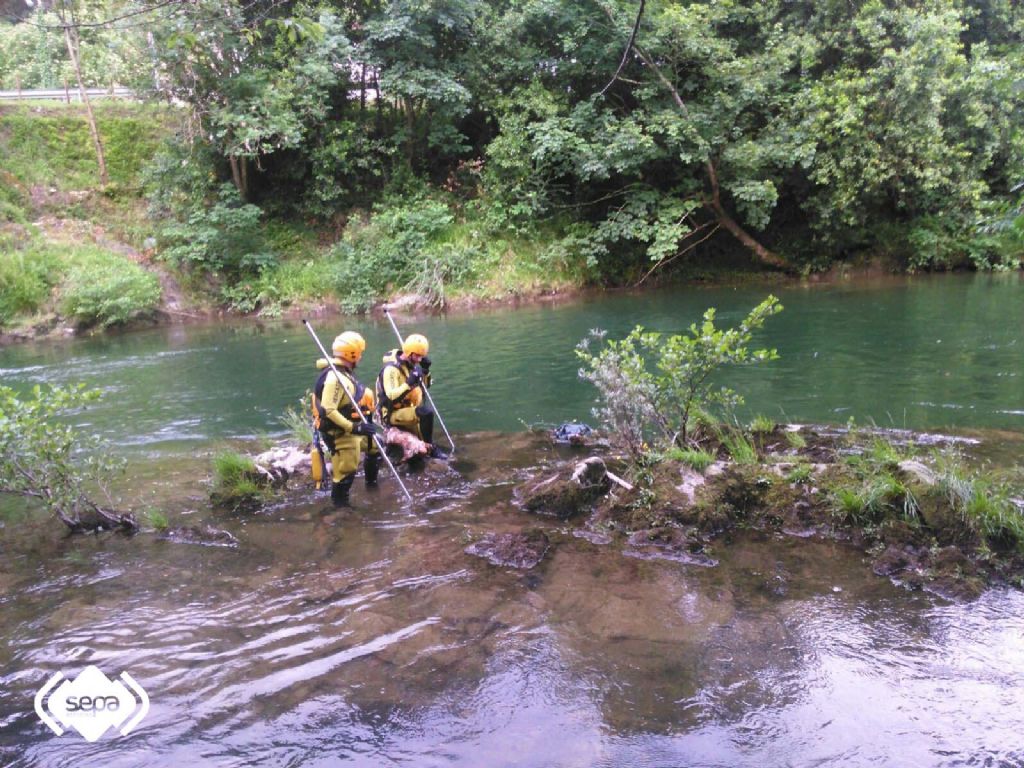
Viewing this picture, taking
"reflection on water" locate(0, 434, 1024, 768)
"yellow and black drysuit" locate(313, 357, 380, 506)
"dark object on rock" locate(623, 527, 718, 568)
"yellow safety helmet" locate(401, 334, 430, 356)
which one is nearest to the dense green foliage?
"yellow safety helmet" locate(401, 334, 430, 356)

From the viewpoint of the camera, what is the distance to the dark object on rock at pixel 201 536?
6191 millimetres

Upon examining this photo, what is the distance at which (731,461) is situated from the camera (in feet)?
21.2

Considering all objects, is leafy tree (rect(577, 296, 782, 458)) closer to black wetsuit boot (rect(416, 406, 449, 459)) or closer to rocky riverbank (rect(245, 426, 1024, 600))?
rocky riverbank (rect(245, 426, 1024, 600))

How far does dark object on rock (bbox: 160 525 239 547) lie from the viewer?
6.19 metres

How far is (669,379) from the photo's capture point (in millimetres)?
6707

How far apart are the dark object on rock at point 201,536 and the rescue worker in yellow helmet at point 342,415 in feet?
3.66

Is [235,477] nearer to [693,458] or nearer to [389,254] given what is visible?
[693,458]

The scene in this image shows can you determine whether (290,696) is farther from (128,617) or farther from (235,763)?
(128,617)

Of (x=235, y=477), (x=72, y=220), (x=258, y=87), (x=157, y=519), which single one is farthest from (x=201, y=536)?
(x=72, y=220)

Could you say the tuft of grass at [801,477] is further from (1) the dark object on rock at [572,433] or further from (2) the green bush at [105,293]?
(2) the green bush at [105,293]

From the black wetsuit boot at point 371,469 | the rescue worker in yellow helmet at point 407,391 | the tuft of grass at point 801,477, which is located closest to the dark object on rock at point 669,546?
the tuft of grass at point 801,477

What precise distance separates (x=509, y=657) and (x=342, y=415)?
3.48 meters

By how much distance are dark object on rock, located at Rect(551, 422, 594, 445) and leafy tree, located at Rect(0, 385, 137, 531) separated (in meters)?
4.60

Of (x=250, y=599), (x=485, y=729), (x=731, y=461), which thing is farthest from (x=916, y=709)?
(x=250, y=599)
